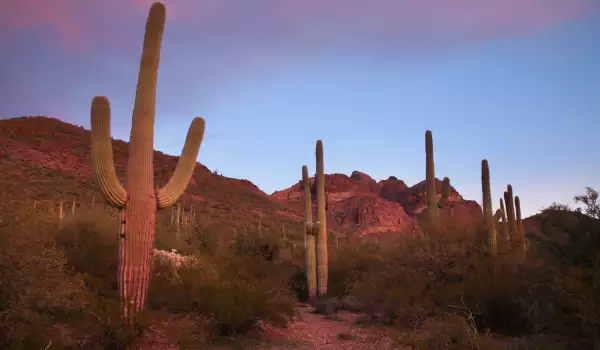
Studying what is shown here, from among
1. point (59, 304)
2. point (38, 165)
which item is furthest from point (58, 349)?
point (38, 165)

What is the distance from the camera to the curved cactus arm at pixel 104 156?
7.60 m

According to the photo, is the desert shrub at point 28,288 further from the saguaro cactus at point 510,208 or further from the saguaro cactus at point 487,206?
the saguaro cactus at point 510,208

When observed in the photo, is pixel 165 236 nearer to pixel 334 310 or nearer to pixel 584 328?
pixel 334 310

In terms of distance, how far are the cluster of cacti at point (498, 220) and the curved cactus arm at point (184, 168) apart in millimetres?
6801

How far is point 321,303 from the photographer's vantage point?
12.9 m

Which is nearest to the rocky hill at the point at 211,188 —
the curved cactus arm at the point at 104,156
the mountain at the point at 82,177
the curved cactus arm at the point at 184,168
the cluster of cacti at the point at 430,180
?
the mountain at the point at 82,177

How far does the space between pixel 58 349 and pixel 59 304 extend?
34.2 inches

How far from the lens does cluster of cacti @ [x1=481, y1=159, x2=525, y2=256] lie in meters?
11.9

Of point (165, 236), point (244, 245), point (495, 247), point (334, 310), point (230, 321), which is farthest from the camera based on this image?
point (244, 245)

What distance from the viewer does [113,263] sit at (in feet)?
32.8

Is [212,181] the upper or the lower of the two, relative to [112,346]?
upper

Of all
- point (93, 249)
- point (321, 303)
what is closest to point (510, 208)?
point (321, 303)

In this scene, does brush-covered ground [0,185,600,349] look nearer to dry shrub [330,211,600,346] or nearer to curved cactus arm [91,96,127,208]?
dry shrub [330,211,600,346]

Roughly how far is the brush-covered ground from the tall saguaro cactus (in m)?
0.51
